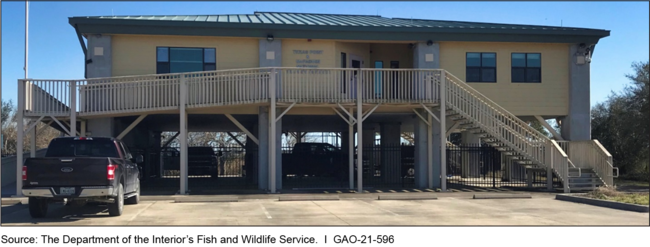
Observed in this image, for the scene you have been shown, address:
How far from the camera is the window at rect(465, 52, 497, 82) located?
22.9 m

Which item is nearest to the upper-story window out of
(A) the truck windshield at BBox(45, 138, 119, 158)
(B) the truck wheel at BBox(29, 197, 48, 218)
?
(A) the truck windshield at BBox(45, 138, 119, 158)

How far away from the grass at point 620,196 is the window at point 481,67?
6.81 meters

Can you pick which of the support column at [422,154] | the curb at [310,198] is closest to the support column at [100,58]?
the curb at [310,198]

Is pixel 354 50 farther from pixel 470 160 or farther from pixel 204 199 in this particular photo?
pixel 470 160

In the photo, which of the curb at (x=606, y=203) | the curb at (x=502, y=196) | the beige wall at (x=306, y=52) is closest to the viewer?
the curb at (x=606, y=203)

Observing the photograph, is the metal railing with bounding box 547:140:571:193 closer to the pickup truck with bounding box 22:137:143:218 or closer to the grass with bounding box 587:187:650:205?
the grass with bounding box 587:187:650:205

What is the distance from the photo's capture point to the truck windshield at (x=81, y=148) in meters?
13.9

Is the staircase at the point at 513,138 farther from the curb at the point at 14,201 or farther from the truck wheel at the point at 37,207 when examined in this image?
the curb at the point at 14,201

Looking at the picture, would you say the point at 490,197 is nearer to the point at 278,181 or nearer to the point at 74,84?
the point at 278,181

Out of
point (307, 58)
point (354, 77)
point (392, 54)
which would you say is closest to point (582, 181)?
point (354, 77)

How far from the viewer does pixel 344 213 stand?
1415cm

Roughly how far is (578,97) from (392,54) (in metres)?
7.56
